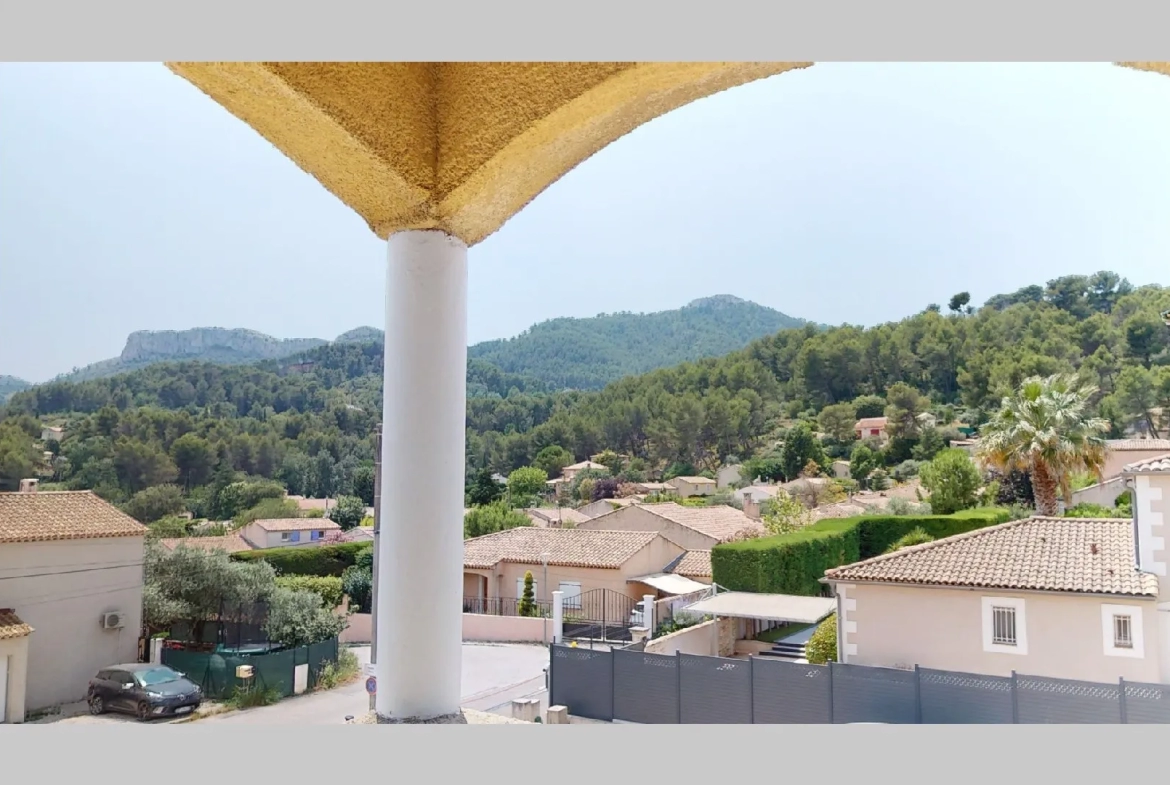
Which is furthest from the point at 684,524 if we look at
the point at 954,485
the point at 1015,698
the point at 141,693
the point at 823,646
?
the point at 1015,698

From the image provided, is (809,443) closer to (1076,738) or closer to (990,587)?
(990,587)

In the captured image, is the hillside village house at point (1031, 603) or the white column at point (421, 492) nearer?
the white column at point (421, 492)

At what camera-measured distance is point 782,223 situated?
45.1 metres

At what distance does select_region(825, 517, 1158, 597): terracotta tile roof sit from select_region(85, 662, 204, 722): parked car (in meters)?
6.11

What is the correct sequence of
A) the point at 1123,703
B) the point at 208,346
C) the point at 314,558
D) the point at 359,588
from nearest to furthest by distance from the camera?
1. the point at 1123,703
2. the point at 359,588
3. the point at 314,558
4. the point at 208,346

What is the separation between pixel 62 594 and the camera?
26.2ft

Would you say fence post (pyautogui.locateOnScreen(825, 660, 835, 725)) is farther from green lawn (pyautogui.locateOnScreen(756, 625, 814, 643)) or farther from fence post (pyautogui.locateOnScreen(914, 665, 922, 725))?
green lawn (pyautogui.locateOnScreen(756, 625, 814, 643))

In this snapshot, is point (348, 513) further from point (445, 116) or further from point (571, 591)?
point (445, 116)

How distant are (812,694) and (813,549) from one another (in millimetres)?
5877

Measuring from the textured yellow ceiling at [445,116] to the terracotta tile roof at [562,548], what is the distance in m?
10.5

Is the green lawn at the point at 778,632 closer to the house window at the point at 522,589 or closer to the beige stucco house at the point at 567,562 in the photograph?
the beige stucco house at the point at 567,562

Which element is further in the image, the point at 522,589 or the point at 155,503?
the point at 155,503

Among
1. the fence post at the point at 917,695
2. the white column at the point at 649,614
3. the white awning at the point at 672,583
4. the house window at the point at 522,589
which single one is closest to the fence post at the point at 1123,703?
the fence post at the point at 917,695

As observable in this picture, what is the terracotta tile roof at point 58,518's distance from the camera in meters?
7.68
